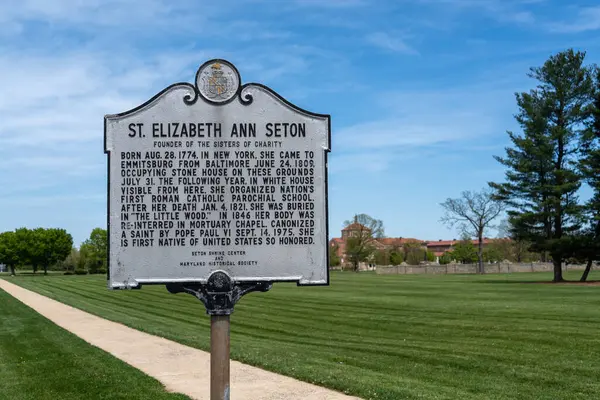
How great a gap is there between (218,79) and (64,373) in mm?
7365

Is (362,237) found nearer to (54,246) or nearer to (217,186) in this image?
(54,246)

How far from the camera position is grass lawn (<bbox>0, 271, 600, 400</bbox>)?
9.59m

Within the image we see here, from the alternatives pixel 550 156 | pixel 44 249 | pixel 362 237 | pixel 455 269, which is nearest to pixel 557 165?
pixel 550 156

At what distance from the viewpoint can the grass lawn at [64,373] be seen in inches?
374

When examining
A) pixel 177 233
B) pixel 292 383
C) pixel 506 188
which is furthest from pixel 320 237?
pixel 506 188

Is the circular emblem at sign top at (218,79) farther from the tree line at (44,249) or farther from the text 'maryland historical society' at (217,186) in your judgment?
the tree line at (44,249)

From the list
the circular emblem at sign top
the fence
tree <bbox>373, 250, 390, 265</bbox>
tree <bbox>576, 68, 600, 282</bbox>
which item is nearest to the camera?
the circular emblem at sign top

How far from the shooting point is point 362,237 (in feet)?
374

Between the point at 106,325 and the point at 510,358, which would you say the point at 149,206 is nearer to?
the point at 510,358

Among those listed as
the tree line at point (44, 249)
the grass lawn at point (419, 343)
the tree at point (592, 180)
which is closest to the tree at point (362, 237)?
the tree line at point (44, 249)

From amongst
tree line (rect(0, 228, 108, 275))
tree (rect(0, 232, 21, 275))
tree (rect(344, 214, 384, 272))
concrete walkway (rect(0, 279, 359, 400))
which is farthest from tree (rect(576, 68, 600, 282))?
tree (rect(0, 232, 21, 275))

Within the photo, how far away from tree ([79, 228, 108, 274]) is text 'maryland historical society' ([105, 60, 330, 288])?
11379 cm

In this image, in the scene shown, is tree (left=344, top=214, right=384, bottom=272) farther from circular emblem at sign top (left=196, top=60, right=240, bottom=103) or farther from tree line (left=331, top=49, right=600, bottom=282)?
circular emblem at sign top (left=196, top=60, right=240, bottom=103)

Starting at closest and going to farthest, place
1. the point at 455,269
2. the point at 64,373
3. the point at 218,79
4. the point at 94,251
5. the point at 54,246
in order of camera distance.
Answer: the point at 218,79
the point at 64,373
the point at 455,269
the point at 54,246
the point at 94,251
